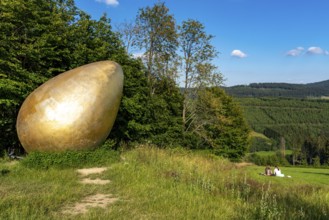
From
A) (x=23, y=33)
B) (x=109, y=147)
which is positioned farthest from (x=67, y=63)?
(x=109, y=147)

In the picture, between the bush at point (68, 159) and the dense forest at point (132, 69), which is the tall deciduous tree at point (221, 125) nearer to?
the dense forest at point (132, 69)

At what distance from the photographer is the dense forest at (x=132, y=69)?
15406 millimetres

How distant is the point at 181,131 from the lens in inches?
1423

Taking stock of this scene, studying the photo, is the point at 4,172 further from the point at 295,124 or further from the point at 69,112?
the point at 295,124

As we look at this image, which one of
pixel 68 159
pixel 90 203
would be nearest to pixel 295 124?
pixel 68 159

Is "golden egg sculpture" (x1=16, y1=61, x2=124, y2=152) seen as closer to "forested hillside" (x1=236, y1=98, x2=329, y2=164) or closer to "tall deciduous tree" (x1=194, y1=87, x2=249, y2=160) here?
"tall deciduous tree" (x1=194, y1=87, x2=249, y2=160)

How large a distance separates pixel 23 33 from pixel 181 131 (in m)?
22.6

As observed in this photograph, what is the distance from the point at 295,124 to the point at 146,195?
147 meters

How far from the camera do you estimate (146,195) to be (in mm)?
7680

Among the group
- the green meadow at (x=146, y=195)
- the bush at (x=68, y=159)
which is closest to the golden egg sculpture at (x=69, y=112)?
the bush at (x=68, y=159)

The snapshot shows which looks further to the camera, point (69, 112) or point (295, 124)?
point (295, 124)

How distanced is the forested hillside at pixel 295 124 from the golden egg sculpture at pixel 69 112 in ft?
309

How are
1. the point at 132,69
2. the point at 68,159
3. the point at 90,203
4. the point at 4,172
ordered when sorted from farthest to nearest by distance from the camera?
the point at 132,69 → the point at 68,159 → the point at 4,172 → the point at 90,203

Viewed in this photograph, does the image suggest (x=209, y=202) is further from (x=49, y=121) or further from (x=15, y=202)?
(x=49, y=121)
